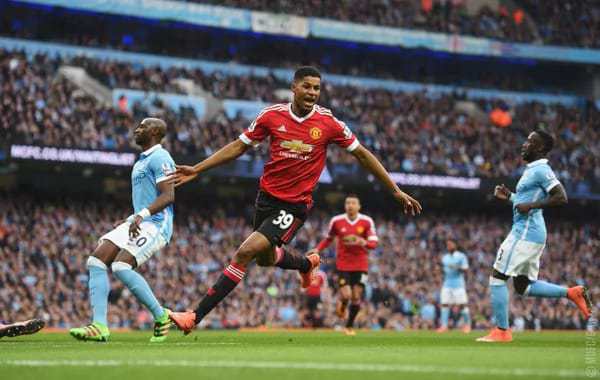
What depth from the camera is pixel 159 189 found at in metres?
11.5

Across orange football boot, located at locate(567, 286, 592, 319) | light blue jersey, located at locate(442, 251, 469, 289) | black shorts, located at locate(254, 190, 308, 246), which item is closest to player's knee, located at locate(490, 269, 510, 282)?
orange football boot, located at locate(567, 286, 592, 319)

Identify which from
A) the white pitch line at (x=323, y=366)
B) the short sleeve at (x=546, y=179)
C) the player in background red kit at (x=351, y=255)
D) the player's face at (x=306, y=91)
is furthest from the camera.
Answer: the player in background red kit at (x=351, y=255)

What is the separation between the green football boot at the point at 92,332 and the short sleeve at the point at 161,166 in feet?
5.62

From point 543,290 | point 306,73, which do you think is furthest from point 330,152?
point 306,73

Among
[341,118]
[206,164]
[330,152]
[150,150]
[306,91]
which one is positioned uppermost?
[341,118]

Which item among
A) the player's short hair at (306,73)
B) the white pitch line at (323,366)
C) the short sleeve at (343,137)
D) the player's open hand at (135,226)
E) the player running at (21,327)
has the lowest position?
the player running at (21,327)

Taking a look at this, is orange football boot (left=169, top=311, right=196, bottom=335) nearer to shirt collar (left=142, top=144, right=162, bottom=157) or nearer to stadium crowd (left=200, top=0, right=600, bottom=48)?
shirt collar (left=142, top=144, right=162, bottom=157)

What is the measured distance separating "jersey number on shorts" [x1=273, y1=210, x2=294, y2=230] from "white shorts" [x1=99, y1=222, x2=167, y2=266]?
1493 mm

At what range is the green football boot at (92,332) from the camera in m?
10.9

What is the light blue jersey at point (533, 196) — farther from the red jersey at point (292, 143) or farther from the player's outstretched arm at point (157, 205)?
the player's outstretched arm at point (157, 205)

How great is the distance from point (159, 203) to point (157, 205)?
3 cm

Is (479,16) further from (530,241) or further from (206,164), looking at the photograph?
(206,164)

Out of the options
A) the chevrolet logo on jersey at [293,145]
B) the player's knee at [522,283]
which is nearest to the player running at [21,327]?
the chevrolet logo on jersey at [293,145]

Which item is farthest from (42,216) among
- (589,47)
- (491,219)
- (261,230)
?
(589,47)
